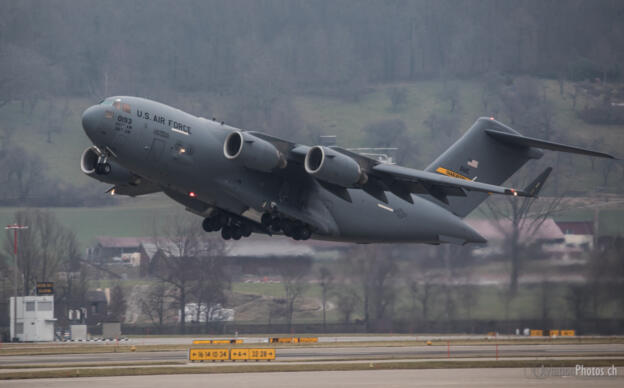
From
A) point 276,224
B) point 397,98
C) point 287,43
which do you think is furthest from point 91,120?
point 287,43

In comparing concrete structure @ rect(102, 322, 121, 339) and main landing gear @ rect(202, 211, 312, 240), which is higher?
main landing gear @ rect(202, 211, 312, 240)

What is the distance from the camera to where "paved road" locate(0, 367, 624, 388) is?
71.5 ft

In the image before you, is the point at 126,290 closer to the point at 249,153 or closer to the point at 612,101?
the point at 249,153

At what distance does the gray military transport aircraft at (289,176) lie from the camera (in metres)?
25.3

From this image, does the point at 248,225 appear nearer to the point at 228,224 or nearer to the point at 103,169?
the point at 228,224

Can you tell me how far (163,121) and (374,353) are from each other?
10.8m

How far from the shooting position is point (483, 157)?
103 ft

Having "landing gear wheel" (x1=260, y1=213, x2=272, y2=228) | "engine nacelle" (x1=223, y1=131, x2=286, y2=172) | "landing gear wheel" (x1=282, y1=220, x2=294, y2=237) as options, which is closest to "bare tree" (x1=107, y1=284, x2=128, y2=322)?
"landing gear wheel" (x1=260, y1=213, x2=272, y2=228)

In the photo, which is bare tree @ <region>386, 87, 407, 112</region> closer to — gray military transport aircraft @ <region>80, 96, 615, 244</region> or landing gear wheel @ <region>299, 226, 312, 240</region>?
gray military transport aircraft @ <region>80, 96, 615, 244</region>

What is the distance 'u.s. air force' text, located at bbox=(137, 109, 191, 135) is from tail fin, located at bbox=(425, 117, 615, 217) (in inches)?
362

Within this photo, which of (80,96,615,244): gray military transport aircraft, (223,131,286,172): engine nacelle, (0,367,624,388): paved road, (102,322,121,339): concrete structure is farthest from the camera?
(102,322,121,339): concrete structure

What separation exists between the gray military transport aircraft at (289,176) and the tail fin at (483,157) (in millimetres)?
33

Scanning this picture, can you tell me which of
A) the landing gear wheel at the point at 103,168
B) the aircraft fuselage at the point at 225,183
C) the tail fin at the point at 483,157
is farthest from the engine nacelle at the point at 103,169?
the tail fin at the point at 483,157

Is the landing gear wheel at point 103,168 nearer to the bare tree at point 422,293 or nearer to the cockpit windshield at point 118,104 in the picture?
the cockpit windshield at point 118,104
